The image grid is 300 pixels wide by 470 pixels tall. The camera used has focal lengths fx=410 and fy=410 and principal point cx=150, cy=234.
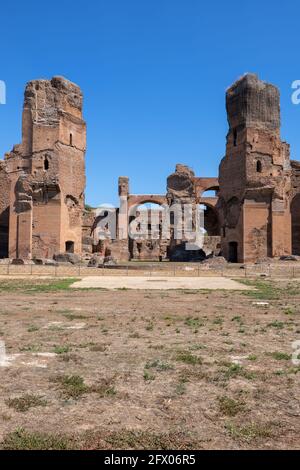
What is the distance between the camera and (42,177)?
3186cm

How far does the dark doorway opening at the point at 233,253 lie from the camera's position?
108ft

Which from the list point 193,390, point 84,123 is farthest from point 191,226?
point 193,390

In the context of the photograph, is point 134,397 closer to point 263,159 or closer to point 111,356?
point 111,356

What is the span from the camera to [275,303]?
11188 mm

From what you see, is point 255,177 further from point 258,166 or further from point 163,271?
point 163,271

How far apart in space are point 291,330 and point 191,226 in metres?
37.7

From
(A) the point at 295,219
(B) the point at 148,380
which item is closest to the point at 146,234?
(A) the point at 295,219

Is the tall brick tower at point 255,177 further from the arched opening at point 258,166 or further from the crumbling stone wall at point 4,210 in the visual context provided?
the crumbling stone wall at point 4,210

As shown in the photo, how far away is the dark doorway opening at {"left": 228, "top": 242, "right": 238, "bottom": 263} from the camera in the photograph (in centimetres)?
3281

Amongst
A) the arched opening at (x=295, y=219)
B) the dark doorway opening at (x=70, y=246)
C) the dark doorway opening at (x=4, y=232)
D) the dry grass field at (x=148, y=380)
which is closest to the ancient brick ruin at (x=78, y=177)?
the dark doorway opening at (x=70, y=246)

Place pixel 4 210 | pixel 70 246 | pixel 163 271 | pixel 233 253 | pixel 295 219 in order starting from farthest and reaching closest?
pixel 295 219, pixel 4 210, pixel 70 246, pixel 233 253, pixel 163 271

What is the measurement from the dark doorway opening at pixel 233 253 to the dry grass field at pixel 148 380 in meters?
23.8

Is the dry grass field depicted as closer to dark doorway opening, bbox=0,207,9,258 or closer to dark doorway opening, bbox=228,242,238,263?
dark doorway opening, bbox=228,242,238,263

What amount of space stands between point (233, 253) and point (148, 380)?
2923 centimetres
